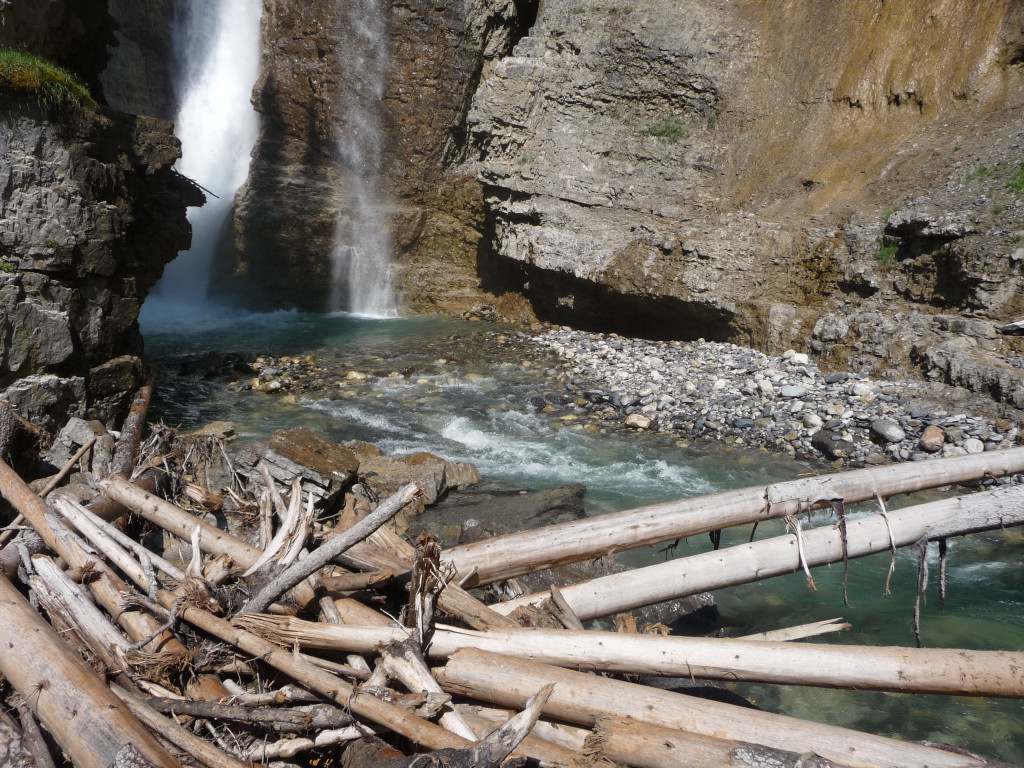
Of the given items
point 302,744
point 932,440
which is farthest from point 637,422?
point 302,744

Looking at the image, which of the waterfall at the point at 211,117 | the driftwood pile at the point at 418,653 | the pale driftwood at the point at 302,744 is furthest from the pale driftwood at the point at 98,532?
the waterfall at the point at 211,117

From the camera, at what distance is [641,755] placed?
2244 millimetres

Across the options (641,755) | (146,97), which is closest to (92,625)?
(641,755)

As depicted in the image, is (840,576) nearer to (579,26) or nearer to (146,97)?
(579,26)

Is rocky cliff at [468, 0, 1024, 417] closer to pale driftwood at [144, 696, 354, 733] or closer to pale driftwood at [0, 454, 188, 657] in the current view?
pale driftwood at [144, 696, 354, 733]

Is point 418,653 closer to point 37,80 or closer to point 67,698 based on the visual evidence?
point 67,698

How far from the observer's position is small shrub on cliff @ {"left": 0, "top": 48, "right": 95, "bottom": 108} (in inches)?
253

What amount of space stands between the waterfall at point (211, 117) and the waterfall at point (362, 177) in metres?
3.44

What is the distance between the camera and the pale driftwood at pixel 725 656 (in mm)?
2471

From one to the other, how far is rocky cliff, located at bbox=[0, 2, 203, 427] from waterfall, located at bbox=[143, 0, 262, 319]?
1074 centimetres

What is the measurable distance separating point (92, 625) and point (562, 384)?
9039 mm

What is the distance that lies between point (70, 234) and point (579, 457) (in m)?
6.13

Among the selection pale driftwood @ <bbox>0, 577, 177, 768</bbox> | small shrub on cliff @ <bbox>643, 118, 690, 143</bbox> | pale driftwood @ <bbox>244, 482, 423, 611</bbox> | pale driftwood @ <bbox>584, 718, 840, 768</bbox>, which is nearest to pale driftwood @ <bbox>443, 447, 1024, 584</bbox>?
pale driftwood @ <bbox>244, 482, 423, 611</bbox>

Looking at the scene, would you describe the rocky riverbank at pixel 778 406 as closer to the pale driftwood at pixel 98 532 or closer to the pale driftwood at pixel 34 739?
the pale driftwood at pixel 98 532
